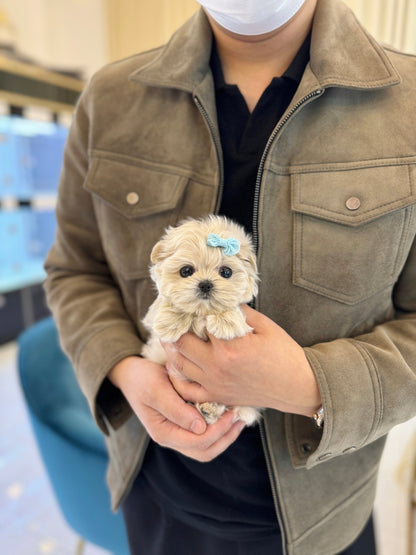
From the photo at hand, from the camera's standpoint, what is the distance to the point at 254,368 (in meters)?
0.61

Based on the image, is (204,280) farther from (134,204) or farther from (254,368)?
(134,204)

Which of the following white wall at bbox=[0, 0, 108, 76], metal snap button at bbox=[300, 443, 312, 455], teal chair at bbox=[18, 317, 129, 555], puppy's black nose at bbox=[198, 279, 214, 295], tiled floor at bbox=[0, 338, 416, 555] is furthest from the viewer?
white wall at bbox=[0, 0, 108, 76]

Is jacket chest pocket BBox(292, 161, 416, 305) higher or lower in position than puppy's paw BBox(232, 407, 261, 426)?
higher

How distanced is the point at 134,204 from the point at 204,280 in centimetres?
27

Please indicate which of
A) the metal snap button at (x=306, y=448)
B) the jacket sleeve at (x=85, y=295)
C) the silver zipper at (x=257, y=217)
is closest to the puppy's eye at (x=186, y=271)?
the silver zipper at (x=257, y=217)

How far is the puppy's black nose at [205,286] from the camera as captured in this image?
22.4 inches

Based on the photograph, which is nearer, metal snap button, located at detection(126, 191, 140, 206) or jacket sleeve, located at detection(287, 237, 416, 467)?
jacket sleeve, located at detection(287, 237, 416, 467)

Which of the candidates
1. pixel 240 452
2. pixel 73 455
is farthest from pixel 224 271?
pixel 73 455

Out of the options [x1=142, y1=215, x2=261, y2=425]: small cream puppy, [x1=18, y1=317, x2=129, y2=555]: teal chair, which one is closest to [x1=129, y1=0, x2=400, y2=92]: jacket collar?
[x1=142, y1=215, x2=261, y2=425]: small cream puppy

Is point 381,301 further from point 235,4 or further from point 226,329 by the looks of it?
point 235,4

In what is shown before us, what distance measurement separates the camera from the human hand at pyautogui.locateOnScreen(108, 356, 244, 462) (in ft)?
2.11

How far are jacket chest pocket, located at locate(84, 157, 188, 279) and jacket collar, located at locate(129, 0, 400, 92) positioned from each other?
16 cm

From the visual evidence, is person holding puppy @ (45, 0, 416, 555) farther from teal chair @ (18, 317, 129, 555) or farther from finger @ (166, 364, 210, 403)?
teal chair @ (18, 317, 129, 555)

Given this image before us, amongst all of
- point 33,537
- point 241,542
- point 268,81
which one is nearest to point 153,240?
point 268,81
